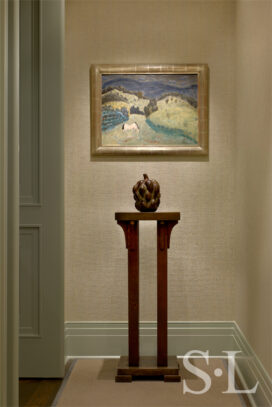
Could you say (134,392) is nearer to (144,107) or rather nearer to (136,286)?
(136,286)

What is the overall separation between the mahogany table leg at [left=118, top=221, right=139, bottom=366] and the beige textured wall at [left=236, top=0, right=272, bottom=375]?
0.69 metres

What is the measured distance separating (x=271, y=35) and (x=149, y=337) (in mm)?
2177

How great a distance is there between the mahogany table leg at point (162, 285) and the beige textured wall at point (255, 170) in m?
0.50

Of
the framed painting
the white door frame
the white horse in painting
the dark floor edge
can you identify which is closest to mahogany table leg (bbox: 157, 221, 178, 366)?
the dark floor edge

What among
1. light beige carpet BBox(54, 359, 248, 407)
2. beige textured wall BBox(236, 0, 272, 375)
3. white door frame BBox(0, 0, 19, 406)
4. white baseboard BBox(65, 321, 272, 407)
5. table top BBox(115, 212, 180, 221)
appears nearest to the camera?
white door frame BBox(0, 0, 19, 406)

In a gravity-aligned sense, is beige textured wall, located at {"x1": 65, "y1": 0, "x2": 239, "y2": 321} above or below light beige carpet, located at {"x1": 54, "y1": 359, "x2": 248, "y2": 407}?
above

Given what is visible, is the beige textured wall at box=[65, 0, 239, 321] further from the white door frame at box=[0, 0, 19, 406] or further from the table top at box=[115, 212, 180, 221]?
the white door frame at box=[0, 0, 19, 406]

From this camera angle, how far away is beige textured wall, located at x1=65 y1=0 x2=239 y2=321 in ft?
11.5

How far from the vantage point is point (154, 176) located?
11.5 ft

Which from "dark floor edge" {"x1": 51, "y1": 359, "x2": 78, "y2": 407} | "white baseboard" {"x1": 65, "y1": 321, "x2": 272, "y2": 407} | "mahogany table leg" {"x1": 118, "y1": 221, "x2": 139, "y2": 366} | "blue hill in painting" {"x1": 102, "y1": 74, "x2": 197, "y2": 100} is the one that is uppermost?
"blue hill in painting" {"x1": 102, "y1": 74, "x2": 197, "y2": 100}

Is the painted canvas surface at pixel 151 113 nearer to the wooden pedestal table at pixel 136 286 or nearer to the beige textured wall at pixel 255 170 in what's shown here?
the beige textured wall at pixel 255 170

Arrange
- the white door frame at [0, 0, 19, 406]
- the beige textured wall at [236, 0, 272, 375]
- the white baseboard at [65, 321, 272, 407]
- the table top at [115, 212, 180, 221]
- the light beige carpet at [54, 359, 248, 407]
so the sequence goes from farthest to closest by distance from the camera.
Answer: the white baseboard at [65, 321, 272, 407] < the table top at [115, 212, 180, 221] < the light beige carpet at [54, 359, 248, 407] < the beige textured wall at [236, 0, 272, 375] < the white door frame at [0, 0, 19, 406]

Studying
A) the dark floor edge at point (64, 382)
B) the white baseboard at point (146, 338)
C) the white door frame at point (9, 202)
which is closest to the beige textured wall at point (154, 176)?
the white baseboard at point (146, 338)

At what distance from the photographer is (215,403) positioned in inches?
104
